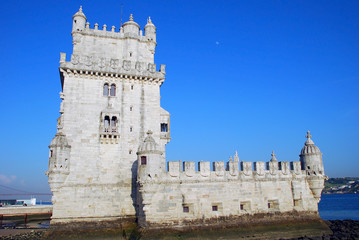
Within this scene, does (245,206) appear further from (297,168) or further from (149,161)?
(149,161)

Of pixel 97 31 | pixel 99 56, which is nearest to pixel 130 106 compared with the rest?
pixel 99 56

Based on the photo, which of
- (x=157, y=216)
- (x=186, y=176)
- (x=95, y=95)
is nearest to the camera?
(x=157, y=216)

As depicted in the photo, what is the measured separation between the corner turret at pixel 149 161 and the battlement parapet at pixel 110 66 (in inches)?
301

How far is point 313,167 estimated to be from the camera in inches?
1031

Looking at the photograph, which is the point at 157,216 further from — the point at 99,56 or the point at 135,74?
the point at 99,56

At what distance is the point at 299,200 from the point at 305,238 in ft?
12.2

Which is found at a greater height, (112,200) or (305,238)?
(112,200)

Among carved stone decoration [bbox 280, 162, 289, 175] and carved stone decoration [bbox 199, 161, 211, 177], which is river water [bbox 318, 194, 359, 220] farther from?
carved stone decoration [bbox 199, 161, 211, 177]

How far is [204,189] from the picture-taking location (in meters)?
22.6

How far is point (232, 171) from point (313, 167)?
28.9ft

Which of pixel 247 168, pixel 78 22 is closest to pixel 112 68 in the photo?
pixel 78 22

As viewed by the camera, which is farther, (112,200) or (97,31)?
(97,31)

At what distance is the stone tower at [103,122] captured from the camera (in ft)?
71.8

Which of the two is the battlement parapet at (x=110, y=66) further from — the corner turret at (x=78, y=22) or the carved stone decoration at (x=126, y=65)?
the corner turret at (x=78, y=22)
